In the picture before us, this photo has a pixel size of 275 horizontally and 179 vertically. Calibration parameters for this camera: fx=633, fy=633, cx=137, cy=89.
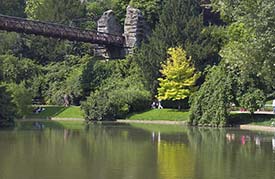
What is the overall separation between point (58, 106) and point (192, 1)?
1638 centimetres

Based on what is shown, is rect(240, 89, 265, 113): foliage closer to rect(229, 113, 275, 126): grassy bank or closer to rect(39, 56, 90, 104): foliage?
rect(229, 113, 275, 126): grassy bank

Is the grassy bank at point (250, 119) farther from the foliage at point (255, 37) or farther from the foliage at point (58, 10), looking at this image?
the foliage at point (58, 10)

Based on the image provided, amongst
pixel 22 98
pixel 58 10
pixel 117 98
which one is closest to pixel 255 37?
pixel 117 98

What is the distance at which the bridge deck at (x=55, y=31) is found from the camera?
188 feet

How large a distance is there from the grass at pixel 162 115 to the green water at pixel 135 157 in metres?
16.4

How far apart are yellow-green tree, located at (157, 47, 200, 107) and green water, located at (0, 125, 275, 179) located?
18.7 meters

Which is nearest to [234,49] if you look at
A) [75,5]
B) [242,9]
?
[242,9]

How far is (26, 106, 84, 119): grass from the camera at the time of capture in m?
57.5

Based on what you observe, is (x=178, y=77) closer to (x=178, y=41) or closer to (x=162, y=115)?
(x=162, y=115)

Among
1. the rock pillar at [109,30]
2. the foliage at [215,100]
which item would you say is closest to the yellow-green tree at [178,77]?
the foliage at [215,100]

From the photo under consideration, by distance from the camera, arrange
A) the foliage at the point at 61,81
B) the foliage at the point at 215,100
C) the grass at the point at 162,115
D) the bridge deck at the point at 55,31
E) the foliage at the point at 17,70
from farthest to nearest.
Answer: the foliage at the point at 17,70, the foliage at the point at 61,81, the bridge deck at the point at 55,31, the grass at the point at 162,115, the foliage at the point at 215,100

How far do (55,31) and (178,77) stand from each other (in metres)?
15.3

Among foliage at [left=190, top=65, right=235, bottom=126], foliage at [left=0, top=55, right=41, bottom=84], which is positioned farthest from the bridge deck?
foliage at [left=190, top=65, right=235, bottom=126]

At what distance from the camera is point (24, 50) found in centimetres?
7756
